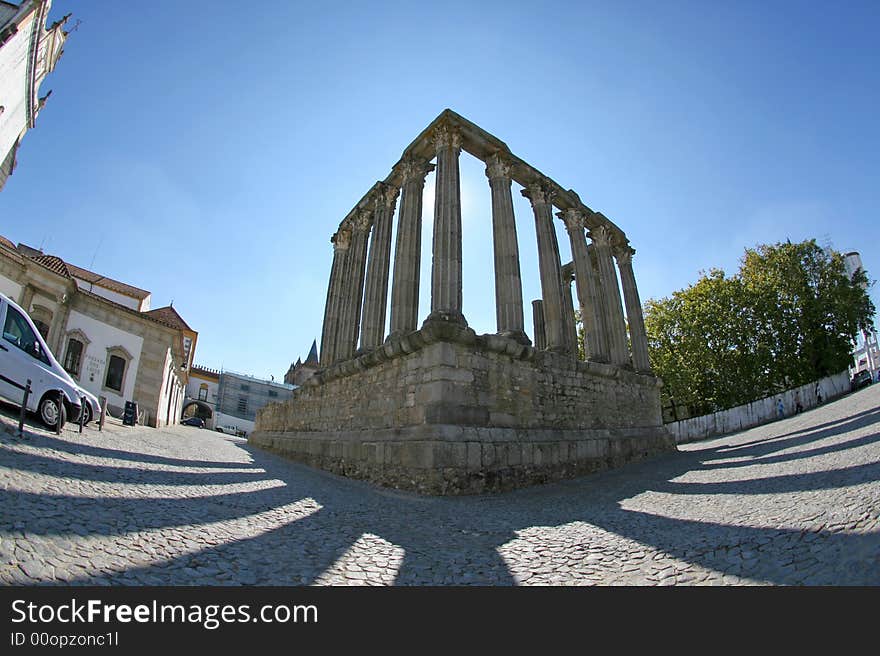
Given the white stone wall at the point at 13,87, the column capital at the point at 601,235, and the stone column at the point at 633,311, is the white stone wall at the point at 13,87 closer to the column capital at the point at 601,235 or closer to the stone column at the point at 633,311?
the column capital at the point at 601,235

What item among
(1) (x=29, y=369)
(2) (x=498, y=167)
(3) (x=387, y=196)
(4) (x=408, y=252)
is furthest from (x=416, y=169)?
(1) (x=29, y=369)

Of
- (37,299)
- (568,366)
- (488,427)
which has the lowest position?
(488,427)

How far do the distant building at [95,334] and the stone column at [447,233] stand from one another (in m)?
18.6

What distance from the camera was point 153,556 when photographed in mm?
2662

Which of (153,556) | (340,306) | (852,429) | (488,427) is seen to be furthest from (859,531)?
(340,306)

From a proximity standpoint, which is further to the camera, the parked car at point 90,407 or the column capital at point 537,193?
the column capital at point 537,193

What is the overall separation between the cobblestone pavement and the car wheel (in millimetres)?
801

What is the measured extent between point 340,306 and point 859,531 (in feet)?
51.0

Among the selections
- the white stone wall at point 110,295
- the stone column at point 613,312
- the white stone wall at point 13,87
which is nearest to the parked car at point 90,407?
the stone column at point 613,312

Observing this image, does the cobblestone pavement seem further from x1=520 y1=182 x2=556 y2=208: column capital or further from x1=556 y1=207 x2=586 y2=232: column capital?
x1=556 y1=207 x2=586 y2=232: column capital

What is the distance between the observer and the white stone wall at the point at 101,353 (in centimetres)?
1852

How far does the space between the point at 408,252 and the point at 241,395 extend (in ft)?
155
